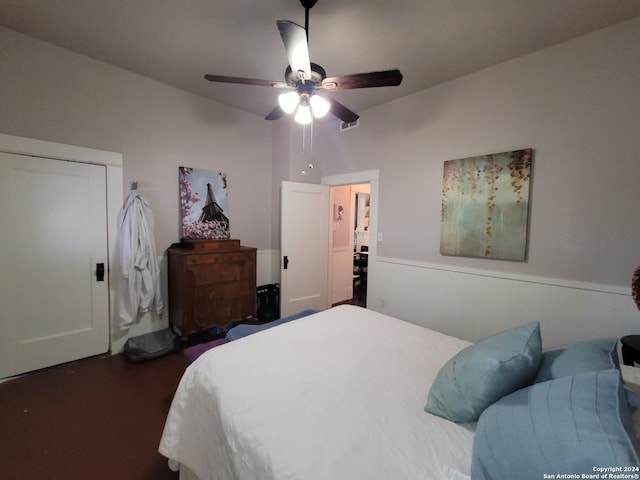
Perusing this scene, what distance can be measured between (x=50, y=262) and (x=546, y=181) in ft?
14.7

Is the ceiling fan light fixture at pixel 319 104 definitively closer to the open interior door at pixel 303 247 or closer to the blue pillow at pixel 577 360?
the open interior door at pixel 303 247

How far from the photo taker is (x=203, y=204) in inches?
129

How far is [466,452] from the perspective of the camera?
2.74ft

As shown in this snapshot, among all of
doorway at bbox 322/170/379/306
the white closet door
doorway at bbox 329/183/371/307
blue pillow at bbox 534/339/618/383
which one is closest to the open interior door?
doorway at bbox 322/170/379/306

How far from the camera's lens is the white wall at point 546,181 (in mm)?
1850

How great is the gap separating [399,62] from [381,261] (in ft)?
7.02

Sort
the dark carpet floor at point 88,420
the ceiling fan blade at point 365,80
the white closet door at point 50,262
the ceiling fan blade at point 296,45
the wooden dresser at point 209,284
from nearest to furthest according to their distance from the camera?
the ceiling fan blade at point 296,45, the dark carpet floor at point 88,420, the ceiling fan blade at point 365,80, the white closet door at point 50,262, the wooden dresser at point 209,284

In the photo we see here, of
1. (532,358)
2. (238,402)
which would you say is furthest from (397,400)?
(238,402)

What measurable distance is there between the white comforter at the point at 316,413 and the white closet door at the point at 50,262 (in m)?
2.09

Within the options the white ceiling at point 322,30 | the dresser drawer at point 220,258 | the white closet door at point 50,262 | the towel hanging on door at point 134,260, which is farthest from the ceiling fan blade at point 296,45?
the white closet door at point 50,262

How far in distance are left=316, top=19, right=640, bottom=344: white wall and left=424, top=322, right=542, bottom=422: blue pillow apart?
5.01ft

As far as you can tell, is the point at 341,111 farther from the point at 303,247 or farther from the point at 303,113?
the point at 303,247

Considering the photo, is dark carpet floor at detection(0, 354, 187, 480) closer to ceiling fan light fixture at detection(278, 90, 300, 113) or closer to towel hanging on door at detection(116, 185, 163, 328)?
towel hanging on door at detection(116, 185, 163, 328)

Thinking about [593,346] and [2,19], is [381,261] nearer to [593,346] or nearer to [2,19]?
[593,346]
